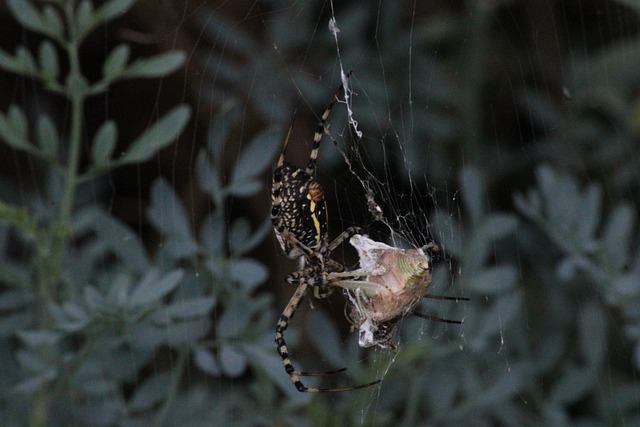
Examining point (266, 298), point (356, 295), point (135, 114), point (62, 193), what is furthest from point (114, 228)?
point (135, 114)

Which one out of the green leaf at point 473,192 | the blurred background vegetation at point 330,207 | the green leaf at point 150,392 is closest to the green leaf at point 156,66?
the blurred background vegetation at point 330,207

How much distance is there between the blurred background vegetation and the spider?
49mm

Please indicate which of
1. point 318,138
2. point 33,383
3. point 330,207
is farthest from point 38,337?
point 330,207

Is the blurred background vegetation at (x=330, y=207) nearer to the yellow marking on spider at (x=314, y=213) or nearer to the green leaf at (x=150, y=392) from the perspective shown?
the green leaf at (x=150, y=392)

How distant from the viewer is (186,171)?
2.90 meters

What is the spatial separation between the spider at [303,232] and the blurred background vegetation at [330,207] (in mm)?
49

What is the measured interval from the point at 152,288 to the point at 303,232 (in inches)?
17.4

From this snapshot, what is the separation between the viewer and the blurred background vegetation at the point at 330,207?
1942mm

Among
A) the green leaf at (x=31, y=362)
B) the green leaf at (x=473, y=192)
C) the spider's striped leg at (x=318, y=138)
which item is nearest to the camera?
the green leaf at (x=31, y=362)

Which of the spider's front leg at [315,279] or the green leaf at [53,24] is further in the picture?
the spider's front leg at [315,279]

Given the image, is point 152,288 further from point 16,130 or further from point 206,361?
point 16,130

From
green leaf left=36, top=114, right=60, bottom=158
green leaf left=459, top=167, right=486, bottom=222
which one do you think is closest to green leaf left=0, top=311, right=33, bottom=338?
green leaf left=36, top=114, right=60, bottom=158

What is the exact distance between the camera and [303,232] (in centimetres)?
211

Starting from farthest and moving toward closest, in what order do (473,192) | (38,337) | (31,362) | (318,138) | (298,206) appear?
(473,192), (318,138), (298,206), (31,362), (38,337)
